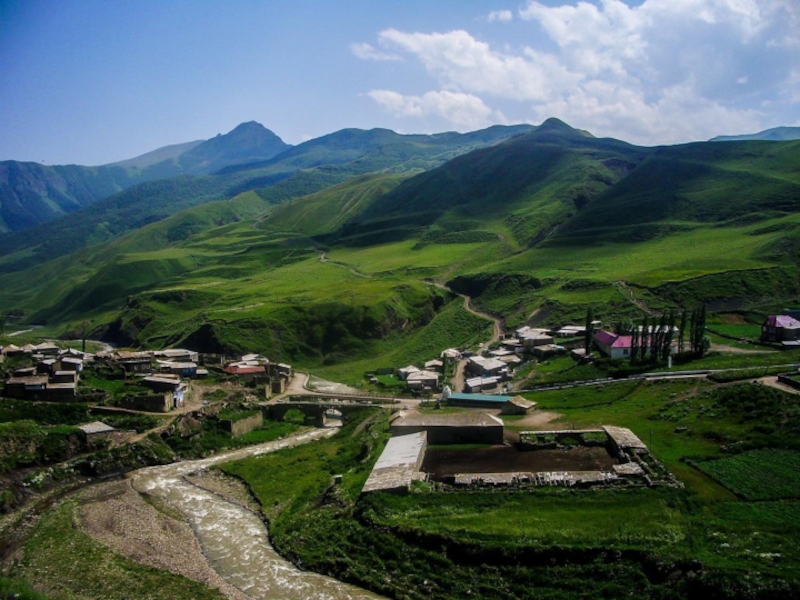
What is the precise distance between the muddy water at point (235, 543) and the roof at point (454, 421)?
1303cm

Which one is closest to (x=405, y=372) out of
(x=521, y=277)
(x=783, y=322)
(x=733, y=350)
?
(x=733, y=350)

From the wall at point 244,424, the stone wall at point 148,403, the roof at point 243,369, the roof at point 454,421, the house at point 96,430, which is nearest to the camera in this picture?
the roof at point 454,421

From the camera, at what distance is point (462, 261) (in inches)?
6319

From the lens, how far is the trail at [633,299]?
296ft

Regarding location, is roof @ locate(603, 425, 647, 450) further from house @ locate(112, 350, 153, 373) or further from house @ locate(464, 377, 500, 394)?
house @ locate(112, 350, 153, 373)

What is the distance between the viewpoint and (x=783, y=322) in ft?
219

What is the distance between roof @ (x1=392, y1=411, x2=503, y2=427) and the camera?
144 ft

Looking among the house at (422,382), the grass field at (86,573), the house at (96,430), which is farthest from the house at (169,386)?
the grass field at (86,573)

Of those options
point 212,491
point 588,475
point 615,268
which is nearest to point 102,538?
point 212,491

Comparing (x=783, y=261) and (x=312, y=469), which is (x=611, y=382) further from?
(x=783, y=261)

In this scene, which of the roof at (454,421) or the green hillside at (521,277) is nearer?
the roof at (454,421)

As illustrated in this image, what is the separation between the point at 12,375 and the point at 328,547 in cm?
4909

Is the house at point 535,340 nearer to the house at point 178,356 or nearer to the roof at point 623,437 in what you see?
the roof at point 623,437

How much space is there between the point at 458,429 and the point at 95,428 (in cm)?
3198
